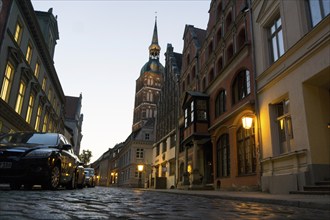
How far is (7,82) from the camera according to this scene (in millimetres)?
18438

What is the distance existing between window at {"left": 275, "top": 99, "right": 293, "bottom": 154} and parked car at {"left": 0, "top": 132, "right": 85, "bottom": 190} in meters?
8.71

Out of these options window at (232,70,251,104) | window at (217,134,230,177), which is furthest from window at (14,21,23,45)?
window at (217,134,230,177)

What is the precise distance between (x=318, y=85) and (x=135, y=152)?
45256mm

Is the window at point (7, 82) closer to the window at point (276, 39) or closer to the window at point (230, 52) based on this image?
the window at point (230, 52)

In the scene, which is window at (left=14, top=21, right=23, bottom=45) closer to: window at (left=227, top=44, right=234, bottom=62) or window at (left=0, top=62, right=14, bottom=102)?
window at (left=0, top=62, right=14, bottom=102)

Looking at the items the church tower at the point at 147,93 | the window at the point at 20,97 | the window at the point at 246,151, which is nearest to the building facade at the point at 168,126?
the window at the point at 246,151

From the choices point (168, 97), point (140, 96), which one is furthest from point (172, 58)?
Result: point (140, 96)

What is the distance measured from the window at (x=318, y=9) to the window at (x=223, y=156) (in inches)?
377

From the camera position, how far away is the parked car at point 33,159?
8.09 meters

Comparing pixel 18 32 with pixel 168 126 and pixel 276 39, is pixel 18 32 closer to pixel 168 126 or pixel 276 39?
pixel 276 39

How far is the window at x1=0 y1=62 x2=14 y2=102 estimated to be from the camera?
1791 centimetres

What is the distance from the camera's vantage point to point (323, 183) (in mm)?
9656

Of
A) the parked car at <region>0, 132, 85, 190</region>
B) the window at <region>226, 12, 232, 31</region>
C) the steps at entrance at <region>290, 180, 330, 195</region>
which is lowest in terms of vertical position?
the steps at entrance at <region>290, 180, 330, 195</region>

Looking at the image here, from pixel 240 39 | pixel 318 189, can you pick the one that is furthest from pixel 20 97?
pixel 318 189
